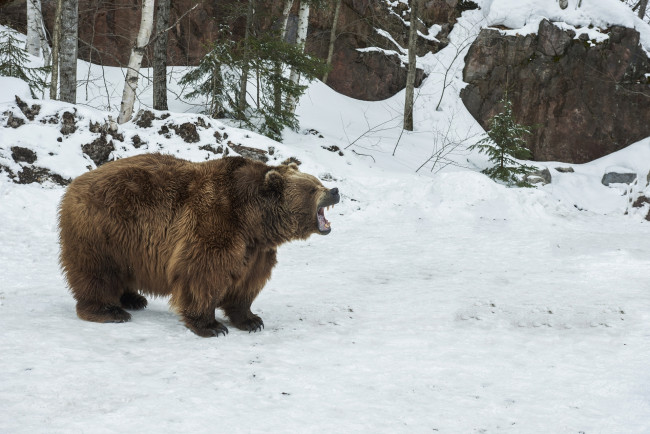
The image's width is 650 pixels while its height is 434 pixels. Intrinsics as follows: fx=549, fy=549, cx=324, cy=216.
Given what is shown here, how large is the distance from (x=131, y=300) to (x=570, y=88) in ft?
65.5

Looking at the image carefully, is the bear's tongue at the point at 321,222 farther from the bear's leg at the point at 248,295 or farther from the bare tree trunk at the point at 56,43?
the bare tree trunk at the point at 56,43

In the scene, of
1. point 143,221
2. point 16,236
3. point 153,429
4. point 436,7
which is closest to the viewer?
point 153,429

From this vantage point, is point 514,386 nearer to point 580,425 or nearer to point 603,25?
point 580,425

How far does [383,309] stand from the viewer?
559 centimetres

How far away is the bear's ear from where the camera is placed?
4.57 meters

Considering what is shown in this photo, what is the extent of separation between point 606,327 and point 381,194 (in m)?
6.26

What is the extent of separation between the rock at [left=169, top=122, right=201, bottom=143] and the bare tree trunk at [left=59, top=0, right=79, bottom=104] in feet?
6.66

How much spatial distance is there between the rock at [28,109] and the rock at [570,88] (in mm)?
16436

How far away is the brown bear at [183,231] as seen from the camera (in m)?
4.37

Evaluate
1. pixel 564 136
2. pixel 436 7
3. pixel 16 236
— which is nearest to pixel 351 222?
pixel 16 236

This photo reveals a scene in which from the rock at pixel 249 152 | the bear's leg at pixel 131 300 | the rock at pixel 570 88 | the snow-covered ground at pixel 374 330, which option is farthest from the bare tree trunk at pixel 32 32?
the rock at pixel 570 88

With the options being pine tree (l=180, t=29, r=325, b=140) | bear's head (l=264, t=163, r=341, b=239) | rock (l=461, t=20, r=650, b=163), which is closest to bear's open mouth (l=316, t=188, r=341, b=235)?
bear's head (l=264, t=163, r=341, b=239)

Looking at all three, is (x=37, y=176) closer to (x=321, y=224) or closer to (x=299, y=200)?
(x=299, y=200)

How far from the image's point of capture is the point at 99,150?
8820 mm
